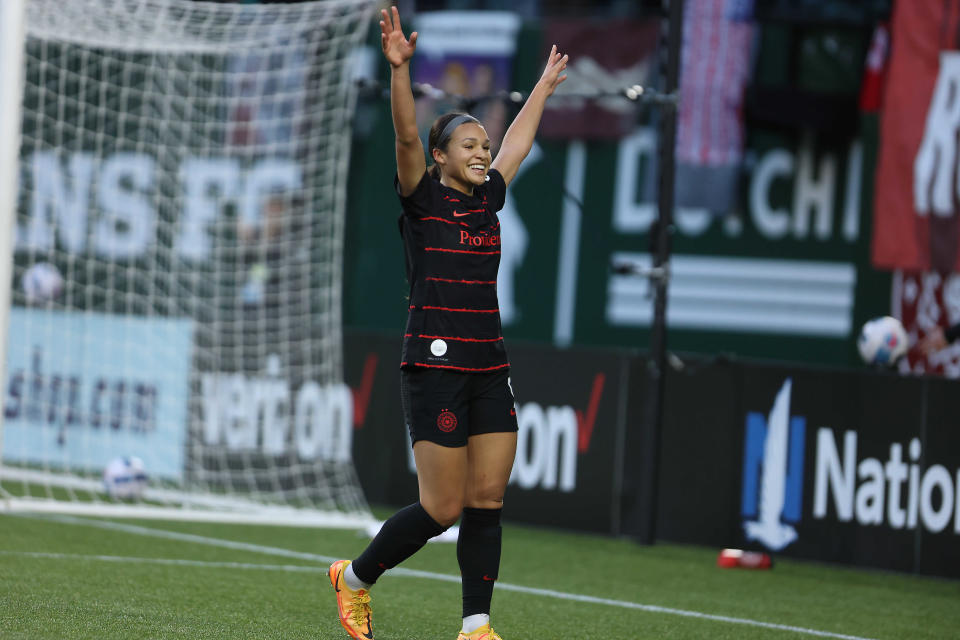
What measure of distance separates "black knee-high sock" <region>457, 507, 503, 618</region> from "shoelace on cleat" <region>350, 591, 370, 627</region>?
0.41 m

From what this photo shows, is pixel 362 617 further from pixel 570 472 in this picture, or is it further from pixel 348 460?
pixel 348 460

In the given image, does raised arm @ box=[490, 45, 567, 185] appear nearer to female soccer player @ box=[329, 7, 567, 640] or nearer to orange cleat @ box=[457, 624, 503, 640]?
female soccer player @ box=[329, 7, 567, 640]

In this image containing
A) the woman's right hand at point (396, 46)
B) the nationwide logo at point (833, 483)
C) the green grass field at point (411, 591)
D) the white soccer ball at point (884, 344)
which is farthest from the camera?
the white soccer ball at point (884, 344)

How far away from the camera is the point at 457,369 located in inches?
177

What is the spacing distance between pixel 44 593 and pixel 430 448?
1866mm

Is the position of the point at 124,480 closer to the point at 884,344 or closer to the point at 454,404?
the point at 884,344

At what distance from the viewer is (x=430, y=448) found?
448 cm

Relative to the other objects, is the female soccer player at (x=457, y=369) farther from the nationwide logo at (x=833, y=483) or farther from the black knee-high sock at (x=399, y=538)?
the nationwide logo at (x=833, y=483)

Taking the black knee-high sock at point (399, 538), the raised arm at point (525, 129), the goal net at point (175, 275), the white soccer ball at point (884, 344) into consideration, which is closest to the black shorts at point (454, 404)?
the black knee-high sock at point (399, 538)

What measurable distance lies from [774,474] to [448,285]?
4.03 m

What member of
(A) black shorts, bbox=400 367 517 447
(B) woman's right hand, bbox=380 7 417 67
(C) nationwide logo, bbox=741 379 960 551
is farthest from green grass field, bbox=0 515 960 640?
(B) woman's right hand, bbox=380 7 417 67

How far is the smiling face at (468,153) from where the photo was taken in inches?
180

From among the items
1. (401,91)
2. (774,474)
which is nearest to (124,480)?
(774,474)

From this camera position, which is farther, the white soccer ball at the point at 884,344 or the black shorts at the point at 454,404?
the white soccer ball at the point at 884,344
